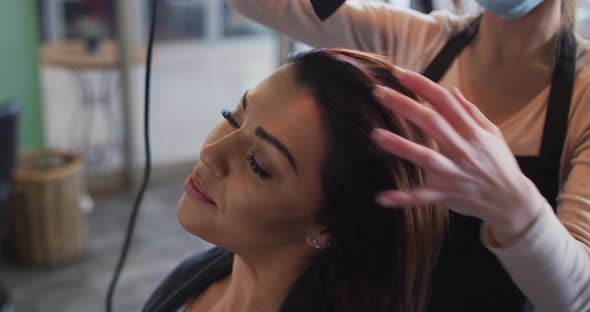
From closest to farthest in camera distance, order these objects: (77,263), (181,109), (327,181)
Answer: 1. (327,181)
2. (77,263)
3. (181,109)

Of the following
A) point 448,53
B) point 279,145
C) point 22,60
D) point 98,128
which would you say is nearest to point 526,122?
point 448,53

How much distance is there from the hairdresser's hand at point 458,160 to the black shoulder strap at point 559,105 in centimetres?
35

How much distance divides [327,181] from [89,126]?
3.10 m

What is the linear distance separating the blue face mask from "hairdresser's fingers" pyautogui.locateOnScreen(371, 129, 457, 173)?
0.43 metres

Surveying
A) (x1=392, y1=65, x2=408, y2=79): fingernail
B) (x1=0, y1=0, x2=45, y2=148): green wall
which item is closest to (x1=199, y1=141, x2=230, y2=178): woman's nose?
(x1=392, y1=65, x2=408, y2=79): fingernail

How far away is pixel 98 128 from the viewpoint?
3.59 m

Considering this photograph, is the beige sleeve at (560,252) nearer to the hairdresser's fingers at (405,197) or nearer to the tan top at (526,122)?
the tan top at (526,122)

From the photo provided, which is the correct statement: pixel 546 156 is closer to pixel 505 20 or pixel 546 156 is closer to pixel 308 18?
pixel 505 20

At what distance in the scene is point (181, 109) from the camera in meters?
4.00

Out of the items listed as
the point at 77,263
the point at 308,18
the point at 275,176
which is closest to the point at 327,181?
the point at 275,176

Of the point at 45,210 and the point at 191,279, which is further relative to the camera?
the point at 45,210

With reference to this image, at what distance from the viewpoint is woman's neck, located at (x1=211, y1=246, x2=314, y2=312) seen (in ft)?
2.80

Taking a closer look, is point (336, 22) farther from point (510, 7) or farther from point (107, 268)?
point (107, 268)

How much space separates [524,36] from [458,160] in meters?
0.49
